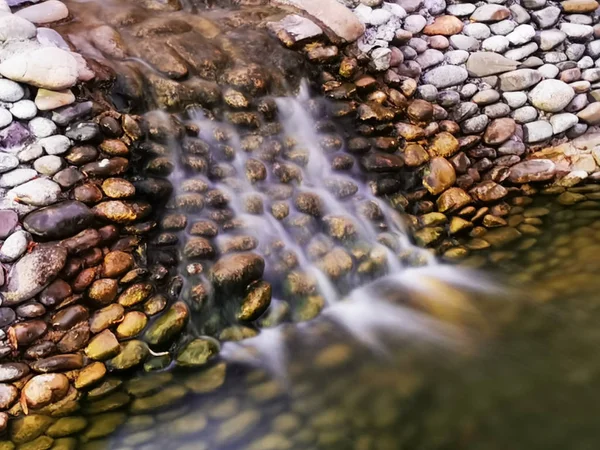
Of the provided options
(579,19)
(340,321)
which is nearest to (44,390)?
(340,321)

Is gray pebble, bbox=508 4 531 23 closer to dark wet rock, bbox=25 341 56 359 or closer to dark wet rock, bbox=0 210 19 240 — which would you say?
dark wet rock, bbox=0 210 19 240

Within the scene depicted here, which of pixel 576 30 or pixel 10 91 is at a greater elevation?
pixel 576 30

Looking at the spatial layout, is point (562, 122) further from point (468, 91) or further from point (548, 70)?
point (468, 91)

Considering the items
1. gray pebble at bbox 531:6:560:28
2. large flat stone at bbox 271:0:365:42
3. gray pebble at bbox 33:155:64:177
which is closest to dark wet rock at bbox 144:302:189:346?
gray pebble at bbox 33:155:64:177

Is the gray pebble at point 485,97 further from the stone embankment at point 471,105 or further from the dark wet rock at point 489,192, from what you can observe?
the dark wet rock at point 489,192

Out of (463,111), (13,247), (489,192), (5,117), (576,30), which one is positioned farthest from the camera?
(576,30)

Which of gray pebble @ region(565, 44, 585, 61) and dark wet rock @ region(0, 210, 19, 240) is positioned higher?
gray pebble @ region(565, 44, 585, 61)
